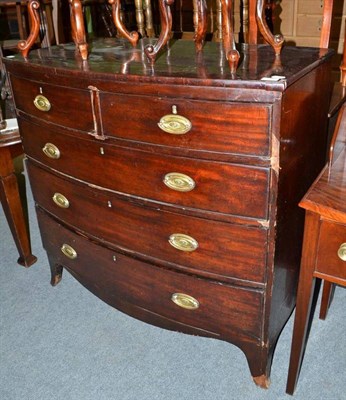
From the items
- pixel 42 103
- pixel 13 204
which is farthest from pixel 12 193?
pixel 42 103

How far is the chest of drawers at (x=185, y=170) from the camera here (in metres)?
1.17

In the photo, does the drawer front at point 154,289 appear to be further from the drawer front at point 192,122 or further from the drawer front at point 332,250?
the drawer front at point 192,122

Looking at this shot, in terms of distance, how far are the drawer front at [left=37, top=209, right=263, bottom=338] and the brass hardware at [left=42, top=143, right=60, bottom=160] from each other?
12.5 inches

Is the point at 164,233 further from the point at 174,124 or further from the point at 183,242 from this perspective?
the point at 174,124

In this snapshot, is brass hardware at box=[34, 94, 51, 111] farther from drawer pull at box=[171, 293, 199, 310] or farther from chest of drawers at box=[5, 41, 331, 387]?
drawer pull at box=[171, 293, 199, 310]

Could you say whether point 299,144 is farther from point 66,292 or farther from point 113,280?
point 66,292

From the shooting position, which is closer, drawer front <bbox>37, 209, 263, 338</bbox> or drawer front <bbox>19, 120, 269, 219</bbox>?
drawer front <bbox>19, 120, 269, 219</bbox>

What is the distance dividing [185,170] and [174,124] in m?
0.14

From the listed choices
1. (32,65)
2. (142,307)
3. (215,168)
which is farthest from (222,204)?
(32,65)

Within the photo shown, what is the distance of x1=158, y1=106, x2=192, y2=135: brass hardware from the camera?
3.93 ft

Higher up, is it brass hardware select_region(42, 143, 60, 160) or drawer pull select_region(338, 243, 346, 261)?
brass hardware select_region(42, 143, 60, 160)

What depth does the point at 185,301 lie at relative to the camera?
152 cm

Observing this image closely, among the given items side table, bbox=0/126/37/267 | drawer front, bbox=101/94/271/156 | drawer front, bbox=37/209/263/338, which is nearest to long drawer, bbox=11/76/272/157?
drawer front, bbox=101/94/271/156

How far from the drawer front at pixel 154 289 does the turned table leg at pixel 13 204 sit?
0.29 metres
